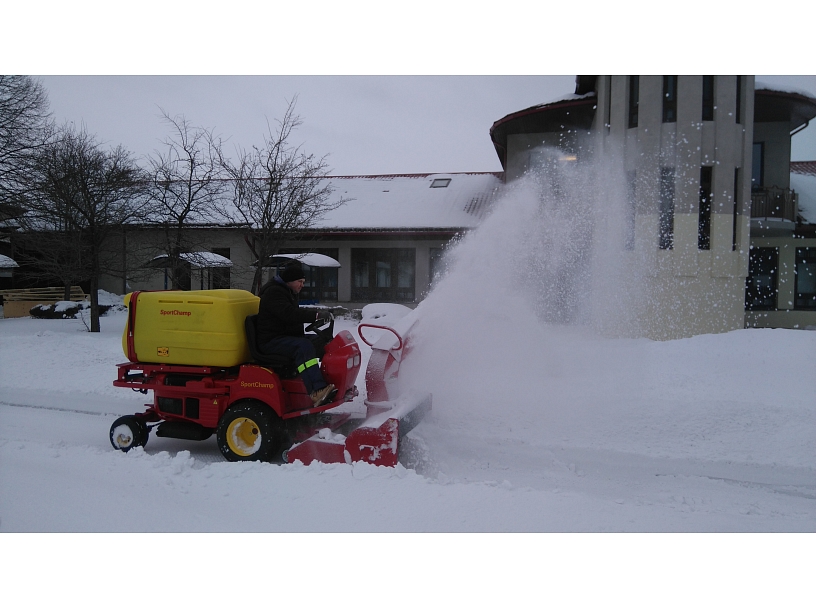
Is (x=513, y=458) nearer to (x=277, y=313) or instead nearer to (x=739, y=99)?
(x=277, y=313)

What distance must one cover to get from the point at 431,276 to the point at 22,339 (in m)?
9.83

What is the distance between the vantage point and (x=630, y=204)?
10.1m

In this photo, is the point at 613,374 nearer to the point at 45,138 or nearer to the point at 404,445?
the point at 404,445

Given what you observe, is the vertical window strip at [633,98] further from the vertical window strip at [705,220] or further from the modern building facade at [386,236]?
the modern building facade at [386,236]

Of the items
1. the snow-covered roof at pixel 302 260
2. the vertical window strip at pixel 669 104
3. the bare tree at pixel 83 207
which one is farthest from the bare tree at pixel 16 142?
the vertical window strip at pixel 669 104

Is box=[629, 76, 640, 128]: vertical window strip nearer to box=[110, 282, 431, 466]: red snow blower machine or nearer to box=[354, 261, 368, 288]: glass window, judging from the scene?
A: box=[110, 282, 431, 466]: red snow blower machine

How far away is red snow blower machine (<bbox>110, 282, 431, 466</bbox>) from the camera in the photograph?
14.3 ft

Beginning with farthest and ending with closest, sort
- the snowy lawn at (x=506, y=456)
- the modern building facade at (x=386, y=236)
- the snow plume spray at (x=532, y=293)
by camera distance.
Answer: the modern building facade at (x=386, y=236) → the snow plume spray at (x=532, y=293) → the snowy lawn at (x=506, y=456)

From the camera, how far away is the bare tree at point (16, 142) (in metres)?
9.36

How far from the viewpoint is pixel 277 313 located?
14.1 feet

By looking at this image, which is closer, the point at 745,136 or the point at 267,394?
the point at 267,394

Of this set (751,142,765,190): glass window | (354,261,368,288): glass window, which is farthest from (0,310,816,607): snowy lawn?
(354,261,368,288): glass window

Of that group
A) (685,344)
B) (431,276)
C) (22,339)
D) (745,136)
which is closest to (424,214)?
(431,276)

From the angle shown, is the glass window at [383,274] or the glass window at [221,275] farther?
the glass window at [383,274]
